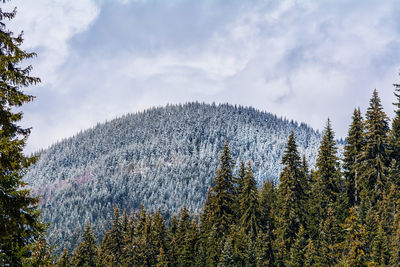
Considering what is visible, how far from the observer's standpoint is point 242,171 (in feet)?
156

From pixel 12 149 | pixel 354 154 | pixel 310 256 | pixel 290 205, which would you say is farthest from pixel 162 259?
pixel 12 149

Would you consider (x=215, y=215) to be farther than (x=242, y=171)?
Result: No

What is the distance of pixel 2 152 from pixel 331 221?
33535 millimetres

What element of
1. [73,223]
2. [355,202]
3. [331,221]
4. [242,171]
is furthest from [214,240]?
[73,223]

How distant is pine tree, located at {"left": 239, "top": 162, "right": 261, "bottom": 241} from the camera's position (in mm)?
43875

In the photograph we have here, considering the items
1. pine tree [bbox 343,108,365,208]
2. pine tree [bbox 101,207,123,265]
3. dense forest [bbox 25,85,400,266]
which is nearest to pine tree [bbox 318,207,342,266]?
dense forest [bbox 25,85,400,266]

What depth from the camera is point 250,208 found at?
43812mm

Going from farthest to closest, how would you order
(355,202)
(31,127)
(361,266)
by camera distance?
(355,202) < (361,266) < (31,127)

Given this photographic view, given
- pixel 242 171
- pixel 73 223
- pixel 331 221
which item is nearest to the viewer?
pixel 331 221

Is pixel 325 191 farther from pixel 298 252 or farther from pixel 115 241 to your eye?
pixel 115 241

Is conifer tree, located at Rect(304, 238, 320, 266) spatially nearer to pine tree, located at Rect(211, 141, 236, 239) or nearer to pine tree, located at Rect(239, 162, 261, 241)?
pine tree, located at Rect(239, 162, 261, 241)

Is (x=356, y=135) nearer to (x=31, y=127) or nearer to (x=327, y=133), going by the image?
(x=327, y=133)

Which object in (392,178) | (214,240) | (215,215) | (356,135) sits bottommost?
(214,240)

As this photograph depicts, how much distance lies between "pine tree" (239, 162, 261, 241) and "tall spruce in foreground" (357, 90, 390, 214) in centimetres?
1120
